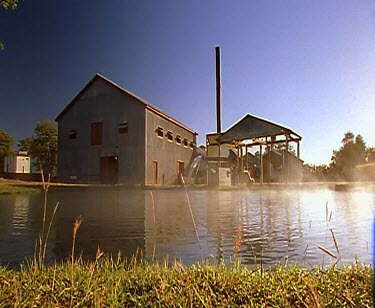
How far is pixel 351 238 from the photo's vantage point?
364cm

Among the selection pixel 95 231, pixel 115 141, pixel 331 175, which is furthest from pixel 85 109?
pixel 95 231

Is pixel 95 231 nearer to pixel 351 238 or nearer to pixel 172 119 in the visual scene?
pixel 351 238

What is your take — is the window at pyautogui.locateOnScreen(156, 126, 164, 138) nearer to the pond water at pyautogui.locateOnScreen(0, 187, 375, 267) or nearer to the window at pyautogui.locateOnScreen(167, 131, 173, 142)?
the window at pyautogui.locateOnScreen(167, 131, 173, 142)

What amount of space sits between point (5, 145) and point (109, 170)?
51.2 feet

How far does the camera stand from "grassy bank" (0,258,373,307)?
156cm

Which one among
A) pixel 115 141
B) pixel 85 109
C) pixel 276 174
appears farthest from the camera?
pixel 276 174

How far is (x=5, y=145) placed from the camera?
30.9 m

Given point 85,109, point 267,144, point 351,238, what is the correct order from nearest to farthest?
point 351,238 → point 267,144 → point 85,109

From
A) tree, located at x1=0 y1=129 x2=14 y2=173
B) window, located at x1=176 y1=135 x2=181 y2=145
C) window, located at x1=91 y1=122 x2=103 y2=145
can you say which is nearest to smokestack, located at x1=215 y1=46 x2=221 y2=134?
window, located at x1=176 y1=135 x2=181 y2=145

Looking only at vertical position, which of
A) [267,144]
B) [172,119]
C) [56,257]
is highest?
[172,119]

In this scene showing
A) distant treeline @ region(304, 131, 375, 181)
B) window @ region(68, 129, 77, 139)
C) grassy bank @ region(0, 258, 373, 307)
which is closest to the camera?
grassy bank @ region(0, 258, 373, 307)

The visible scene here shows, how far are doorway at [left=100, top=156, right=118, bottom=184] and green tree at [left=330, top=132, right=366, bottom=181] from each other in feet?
45.1

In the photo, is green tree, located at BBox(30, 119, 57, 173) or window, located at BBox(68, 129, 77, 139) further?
green tree, located at BBox(30, 119, 57, 173)

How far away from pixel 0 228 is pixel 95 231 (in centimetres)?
122
